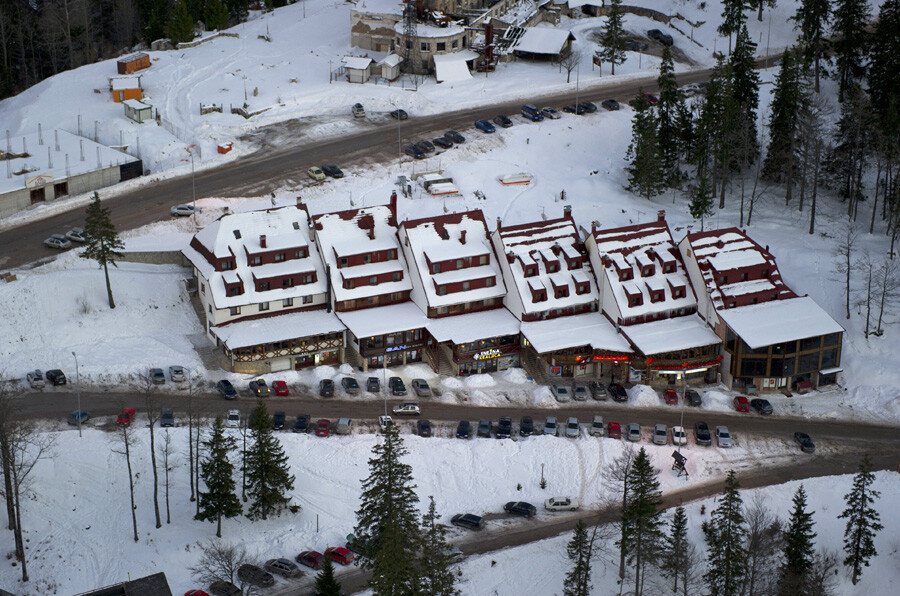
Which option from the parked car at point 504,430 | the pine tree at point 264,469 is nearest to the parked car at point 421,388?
the parked car at point 504,430

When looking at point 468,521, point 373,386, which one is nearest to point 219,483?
point 468,521

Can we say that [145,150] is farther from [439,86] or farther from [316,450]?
[316,450]

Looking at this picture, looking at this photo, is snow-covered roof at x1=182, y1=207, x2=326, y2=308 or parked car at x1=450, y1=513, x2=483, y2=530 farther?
snow-covered roof at x1=182, y1=207, x2=326, y2=308

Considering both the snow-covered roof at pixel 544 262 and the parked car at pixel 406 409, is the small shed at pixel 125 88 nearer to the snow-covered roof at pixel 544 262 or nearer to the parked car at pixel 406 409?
the snow-covered roof at pixel 544 262

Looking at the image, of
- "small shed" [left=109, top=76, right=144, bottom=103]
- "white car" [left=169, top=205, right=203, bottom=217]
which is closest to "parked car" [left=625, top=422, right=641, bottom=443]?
"white car" [left=169, top=205, right=203, bottom=217]

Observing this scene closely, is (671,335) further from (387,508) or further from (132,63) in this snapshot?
(132,63)

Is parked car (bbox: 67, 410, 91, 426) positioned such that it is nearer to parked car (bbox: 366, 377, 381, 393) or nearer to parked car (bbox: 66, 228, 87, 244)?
parked car (bbox: 366, 377, 381, 393)

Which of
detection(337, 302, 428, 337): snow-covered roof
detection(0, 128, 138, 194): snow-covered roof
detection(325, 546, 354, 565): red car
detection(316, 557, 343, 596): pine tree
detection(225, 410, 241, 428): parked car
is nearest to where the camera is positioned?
detection(316, 557, 343, 596): pine tree
